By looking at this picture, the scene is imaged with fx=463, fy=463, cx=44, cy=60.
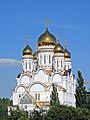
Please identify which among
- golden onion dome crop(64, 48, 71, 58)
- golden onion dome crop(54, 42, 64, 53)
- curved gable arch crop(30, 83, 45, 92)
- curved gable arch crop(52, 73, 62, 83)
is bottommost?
curved gable arch crop(30, 83, 45, 92)

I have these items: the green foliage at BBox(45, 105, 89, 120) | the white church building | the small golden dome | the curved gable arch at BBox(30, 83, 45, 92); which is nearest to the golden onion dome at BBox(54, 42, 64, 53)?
the white church building

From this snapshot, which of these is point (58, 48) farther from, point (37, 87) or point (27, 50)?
point (37, 87)

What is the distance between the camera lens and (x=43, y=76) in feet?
179

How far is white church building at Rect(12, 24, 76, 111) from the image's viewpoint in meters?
52.8

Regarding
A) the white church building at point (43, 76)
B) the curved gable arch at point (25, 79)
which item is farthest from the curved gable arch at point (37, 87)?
the curved gable arch at point (25, 79)

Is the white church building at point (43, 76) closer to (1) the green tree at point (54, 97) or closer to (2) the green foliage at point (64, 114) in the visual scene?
(1) the green tree at point (54, 97)

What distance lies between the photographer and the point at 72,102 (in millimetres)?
55969

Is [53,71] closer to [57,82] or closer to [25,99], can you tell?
[57,82]

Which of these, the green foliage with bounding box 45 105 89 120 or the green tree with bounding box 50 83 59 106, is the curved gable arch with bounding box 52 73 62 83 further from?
the green foliage with bounding box 45 105 89 120

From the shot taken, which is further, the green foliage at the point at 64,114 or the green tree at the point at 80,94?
the green tree at the point at 80,94

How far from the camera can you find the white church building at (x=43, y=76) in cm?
5285

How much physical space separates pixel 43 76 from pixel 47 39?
4.50 metres

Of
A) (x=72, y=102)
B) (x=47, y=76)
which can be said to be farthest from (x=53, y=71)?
(x=72, y=102)

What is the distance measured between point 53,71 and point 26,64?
3.86 meters
